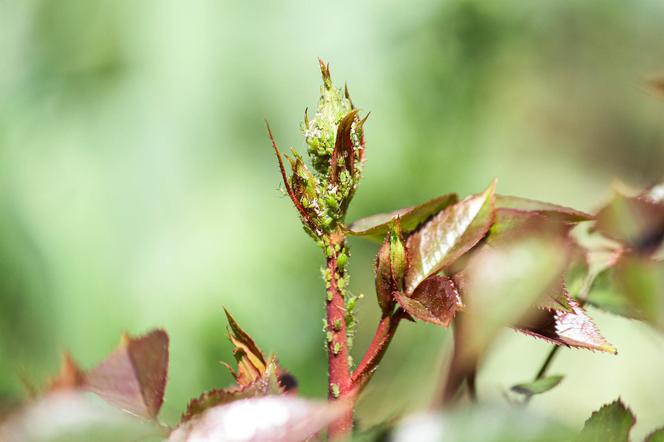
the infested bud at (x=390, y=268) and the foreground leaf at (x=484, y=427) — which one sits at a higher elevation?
the infested bud at (x=390, y=268)

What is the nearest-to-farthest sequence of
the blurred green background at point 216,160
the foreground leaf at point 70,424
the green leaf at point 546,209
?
the foreground leaf at point 70,424 < the green leaf at point 546,209 < the blurred green background at point 216,160

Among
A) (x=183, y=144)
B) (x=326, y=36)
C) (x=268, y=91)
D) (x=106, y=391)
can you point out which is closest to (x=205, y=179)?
(x=183, y=144)

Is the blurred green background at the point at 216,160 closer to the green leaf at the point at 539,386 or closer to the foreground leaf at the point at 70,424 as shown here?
the green leaf at the point at 539,386

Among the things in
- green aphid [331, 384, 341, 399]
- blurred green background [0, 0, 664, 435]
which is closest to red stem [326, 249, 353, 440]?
green aphid [331, 384, 341, 399]

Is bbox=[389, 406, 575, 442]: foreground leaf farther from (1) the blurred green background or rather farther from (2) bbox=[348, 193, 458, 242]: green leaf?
(1) the blurred green background

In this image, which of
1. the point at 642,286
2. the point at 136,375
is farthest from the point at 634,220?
the point at 136,375

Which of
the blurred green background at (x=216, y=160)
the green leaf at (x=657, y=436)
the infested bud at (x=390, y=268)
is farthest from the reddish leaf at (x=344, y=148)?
the blurred green background at (x=216, y=160)

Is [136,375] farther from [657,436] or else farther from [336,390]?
[657,436]
